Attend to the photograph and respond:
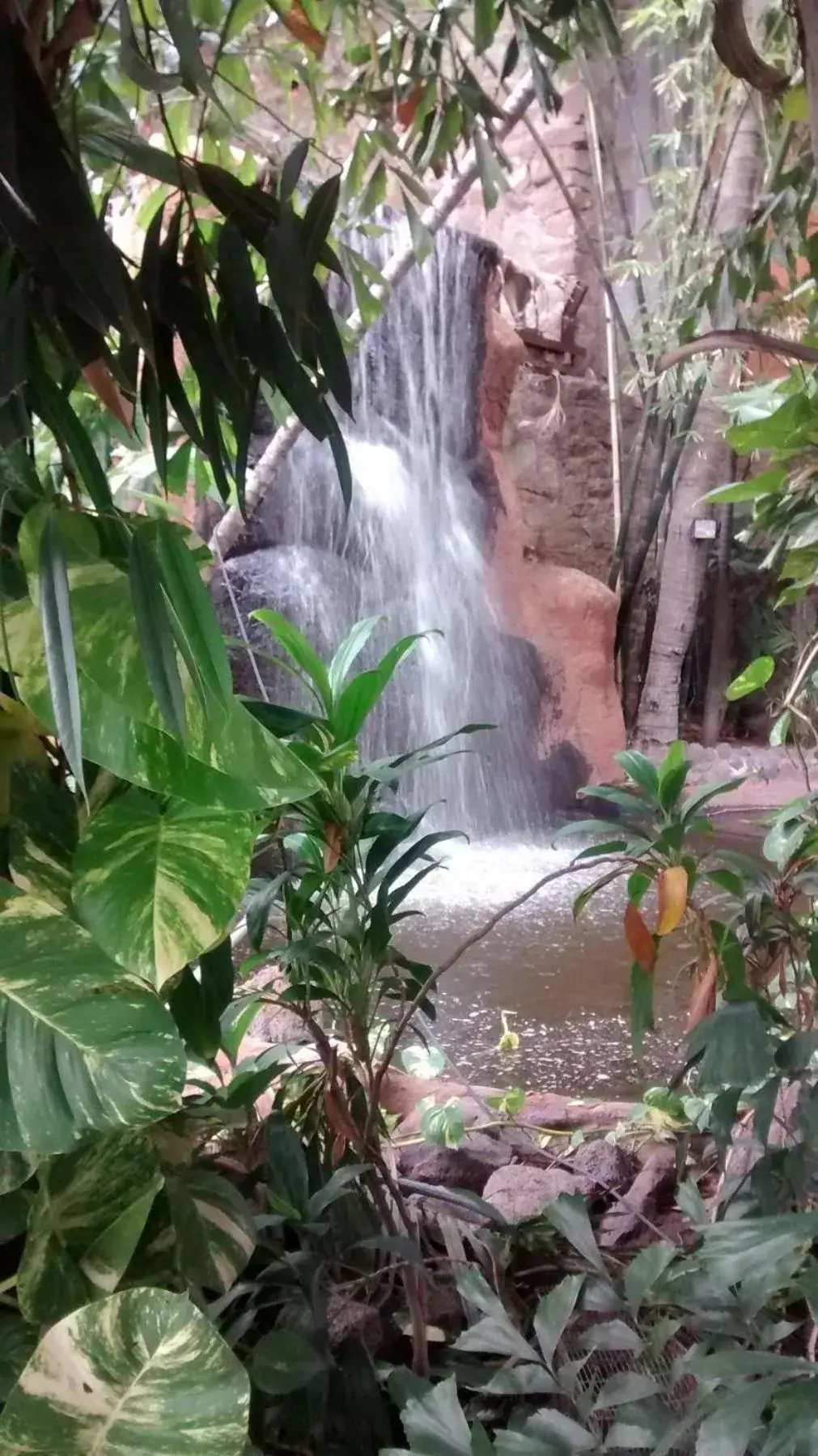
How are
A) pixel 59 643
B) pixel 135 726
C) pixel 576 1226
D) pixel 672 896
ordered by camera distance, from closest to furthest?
pixel 59 643 → pixel 135 726 → pixel 576 1226 → pixel 672 896

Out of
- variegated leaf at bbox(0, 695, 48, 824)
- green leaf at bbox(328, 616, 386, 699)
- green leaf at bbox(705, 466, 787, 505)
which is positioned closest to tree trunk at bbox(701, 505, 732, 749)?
green leaf at bbox(705, 466, 787, 505)

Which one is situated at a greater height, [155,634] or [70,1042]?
[155,634]

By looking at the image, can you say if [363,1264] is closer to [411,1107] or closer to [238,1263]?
[238,1263]

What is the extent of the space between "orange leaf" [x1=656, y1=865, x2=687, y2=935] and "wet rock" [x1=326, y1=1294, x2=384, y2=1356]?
479 millimetres

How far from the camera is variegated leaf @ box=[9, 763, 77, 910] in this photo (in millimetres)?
708

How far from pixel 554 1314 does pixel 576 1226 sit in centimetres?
13

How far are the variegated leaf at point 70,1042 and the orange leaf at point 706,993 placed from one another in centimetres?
68

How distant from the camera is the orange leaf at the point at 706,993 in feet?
3.49

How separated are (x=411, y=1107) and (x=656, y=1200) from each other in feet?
1.93

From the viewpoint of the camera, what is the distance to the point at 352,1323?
917 millimetres

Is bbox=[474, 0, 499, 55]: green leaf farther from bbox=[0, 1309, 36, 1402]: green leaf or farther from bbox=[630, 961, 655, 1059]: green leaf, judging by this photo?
bbox=[0, 1309, 36, 1402]: green leaf

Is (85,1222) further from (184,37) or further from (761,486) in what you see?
(761,486)

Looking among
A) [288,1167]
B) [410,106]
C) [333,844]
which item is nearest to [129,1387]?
[288,1167]

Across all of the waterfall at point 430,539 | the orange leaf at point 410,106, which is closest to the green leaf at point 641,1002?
the orange leaf at point 410,106
